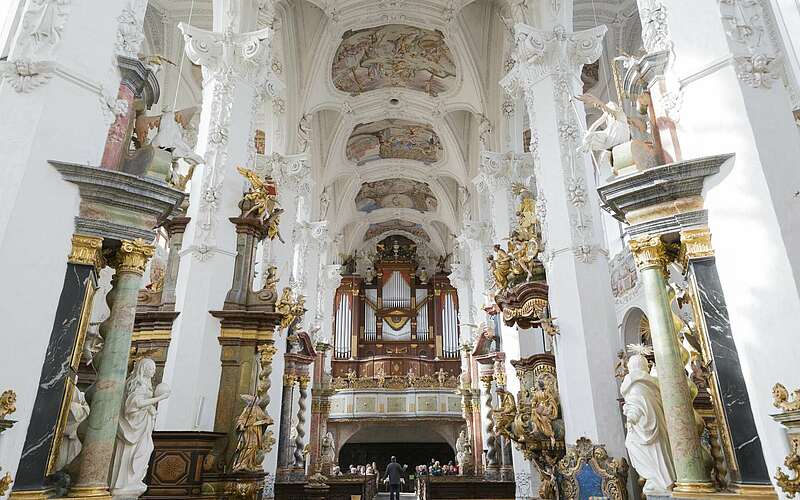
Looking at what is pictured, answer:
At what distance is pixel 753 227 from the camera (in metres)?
4.88

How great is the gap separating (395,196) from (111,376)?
873 inches

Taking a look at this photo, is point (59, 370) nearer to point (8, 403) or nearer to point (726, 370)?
point (8, 403)

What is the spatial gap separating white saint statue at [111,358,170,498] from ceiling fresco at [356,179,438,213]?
2035 cm

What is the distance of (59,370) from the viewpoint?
194 inches

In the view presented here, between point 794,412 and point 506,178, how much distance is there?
11038 millimetres

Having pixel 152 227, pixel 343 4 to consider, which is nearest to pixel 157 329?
pixel 152 227

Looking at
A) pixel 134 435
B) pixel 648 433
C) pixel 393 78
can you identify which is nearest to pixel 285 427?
pixel 134 435

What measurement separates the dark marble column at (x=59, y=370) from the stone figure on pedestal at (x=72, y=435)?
195 mm

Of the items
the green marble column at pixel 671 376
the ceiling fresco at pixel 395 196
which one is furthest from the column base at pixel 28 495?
the ceiling fresco at pixel 395 196

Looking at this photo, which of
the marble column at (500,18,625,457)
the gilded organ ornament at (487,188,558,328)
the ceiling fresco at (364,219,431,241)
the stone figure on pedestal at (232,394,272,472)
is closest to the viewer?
the stone figure on pedestal at (232,394,272,472)

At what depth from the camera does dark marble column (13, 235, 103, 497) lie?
461cm

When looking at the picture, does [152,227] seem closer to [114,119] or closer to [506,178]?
[114,119]

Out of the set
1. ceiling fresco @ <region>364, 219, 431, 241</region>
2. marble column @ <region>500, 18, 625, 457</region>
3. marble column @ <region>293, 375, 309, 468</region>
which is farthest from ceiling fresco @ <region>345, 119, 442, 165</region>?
marble column @ <region>500, 18, 625, 457</region>

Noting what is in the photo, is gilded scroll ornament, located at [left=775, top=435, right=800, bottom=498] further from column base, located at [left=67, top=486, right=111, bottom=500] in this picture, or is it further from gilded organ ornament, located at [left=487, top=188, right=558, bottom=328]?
column base, located at [left=67, top=486, right=111, bottom=500]
